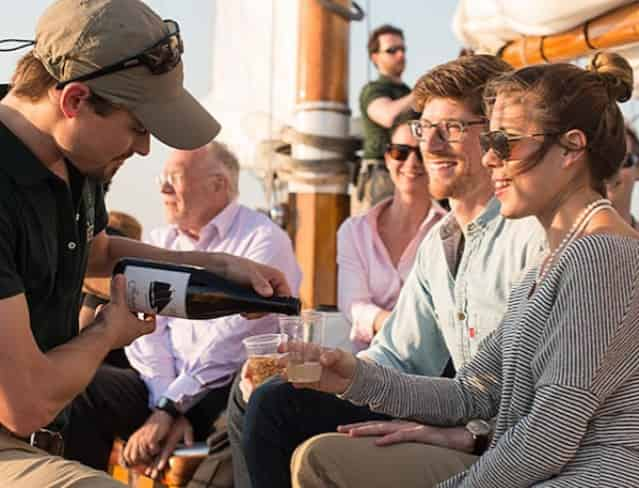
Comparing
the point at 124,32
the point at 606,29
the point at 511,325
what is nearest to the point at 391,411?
the point at 511,325

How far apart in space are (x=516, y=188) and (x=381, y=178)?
2.42 m

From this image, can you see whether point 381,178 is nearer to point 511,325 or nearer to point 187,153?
point 187,153

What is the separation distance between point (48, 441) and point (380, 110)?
112 inches

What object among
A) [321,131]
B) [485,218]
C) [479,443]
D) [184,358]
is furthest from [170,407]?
[321,131]

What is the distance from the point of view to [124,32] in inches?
90.7

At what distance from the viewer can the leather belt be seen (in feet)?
A: 7.77

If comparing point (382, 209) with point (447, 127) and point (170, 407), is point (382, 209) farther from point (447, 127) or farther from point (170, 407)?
point (447, 127)

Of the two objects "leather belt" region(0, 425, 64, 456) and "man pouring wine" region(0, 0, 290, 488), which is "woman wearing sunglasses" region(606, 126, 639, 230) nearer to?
"man pouring wine" region(0, 0, 290, 488)

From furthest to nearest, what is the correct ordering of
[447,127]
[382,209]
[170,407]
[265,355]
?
1. [382,209]
2. [170,407]
3. [447,127]
4. [265,355]

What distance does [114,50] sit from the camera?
7.50ft

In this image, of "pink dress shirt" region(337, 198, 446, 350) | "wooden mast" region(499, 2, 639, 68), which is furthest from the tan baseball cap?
"wooden mast" region(499, 2, 639, 68)

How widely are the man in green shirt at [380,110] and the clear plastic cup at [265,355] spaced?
6.69 feet

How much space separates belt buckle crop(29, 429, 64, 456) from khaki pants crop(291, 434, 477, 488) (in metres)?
0.52

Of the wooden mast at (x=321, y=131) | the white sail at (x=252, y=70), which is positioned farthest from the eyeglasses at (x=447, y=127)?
the white sail at (x=252, y=70)
